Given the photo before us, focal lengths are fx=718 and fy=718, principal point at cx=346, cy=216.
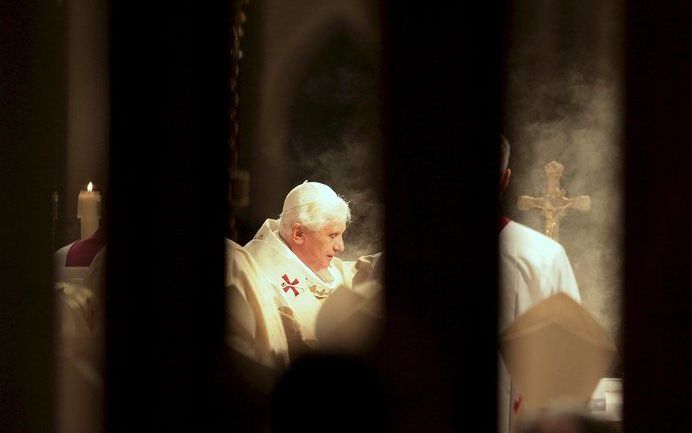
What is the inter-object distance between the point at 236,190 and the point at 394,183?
250 mm

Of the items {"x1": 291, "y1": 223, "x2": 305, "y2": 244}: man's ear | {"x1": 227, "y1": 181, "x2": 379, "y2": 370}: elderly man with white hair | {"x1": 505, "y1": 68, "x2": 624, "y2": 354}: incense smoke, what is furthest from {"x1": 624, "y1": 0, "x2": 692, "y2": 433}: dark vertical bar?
{"x1": 291, "y1": 223, "x2": 305, "y2": 244}: man's ear

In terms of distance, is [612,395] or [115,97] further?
[612,395]

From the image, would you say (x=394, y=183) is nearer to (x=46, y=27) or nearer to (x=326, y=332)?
(x=326, y=332)

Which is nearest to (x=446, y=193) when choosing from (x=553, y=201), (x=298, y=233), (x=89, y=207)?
(x=553, y=201)

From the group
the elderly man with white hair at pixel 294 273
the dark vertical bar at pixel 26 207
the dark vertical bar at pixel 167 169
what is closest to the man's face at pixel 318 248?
the elderly man with white hair at pixel 294 273

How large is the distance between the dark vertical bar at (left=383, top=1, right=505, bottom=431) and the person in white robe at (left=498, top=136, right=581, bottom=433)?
8 cm

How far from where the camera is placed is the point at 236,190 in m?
0.98

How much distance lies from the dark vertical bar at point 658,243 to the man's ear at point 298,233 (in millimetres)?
463

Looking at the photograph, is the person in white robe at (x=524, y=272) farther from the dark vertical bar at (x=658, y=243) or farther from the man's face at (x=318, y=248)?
the man's face at (x=318, y=248)

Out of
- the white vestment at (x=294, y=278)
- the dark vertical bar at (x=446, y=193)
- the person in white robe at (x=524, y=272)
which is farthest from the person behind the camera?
the white vestment at (x=294, y=278)

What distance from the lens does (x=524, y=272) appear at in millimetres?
995

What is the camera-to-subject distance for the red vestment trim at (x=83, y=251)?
1.06m

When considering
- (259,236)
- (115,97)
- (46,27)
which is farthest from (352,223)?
(46,27)

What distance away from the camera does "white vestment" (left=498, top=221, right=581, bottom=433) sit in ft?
3.09
